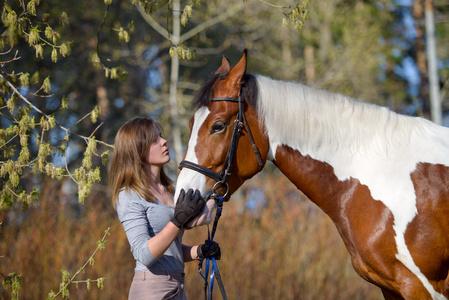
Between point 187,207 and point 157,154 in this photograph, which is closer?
point 187,207

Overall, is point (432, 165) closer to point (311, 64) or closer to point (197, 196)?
point (197, 196)

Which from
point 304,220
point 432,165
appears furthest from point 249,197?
point 432,165

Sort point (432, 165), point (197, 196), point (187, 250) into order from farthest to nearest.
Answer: point (187, 250)
point (432, 165)
point (197, 196)

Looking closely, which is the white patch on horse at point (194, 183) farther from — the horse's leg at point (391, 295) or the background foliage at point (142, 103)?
the horse's leg at point (391, 295)

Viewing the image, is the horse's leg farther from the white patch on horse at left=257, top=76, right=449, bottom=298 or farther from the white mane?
the white mane

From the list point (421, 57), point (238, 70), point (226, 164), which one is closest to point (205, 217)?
point (226, 164)

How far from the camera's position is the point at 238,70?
2479mm

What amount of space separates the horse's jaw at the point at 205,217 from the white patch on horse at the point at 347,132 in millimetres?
515

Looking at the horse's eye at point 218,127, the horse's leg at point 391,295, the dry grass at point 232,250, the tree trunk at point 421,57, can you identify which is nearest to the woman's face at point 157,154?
the horse's eye at point 218,127

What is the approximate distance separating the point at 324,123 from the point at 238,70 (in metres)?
0.59

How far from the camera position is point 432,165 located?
8.01 feet

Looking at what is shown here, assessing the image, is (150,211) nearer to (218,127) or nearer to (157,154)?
(157,154)

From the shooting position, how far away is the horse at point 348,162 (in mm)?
2324

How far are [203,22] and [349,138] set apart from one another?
8.75 meters
